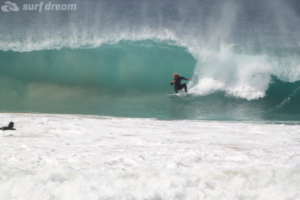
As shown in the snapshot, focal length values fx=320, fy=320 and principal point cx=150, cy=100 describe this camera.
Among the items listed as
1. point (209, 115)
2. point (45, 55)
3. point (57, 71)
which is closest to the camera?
point (209, 115)

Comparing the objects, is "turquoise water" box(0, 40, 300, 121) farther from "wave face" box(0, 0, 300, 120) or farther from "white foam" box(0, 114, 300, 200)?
"white foam" box(0, 114, 300, 200)

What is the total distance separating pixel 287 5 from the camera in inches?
825

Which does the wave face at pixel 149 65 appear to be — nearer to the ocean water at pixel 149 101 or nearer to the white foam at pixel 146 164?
the ocean water at pixel 149 101

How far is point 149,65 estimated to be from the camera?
39.5ft

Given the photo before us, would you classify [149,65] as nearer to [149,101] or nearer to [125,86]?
[125,86]

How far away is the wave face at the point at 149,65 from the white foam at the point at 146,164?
9.44 feet

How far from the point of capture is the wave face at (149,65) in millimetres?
8844

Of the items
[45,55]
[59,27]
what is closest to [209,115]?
[45,55]

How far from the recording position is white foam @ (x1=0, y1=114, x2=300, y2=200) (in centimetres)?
288

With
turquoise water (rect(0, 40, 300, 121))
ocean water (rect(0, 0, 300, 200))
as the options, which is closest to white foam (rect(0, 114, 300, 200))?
ocean water (rect(0, 0, 300, 200))

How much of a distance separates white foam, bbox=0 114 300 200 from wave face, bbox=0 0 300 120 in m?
2.88

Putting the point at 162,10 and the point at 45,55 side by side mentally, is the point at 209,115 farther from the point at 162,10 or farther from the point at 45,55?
the point at 162,10

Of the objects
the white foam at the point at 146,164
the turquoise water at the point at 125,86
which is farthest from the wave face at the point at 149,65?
the white foam at the point at 146,164

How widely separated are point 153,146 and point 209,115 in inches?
149
